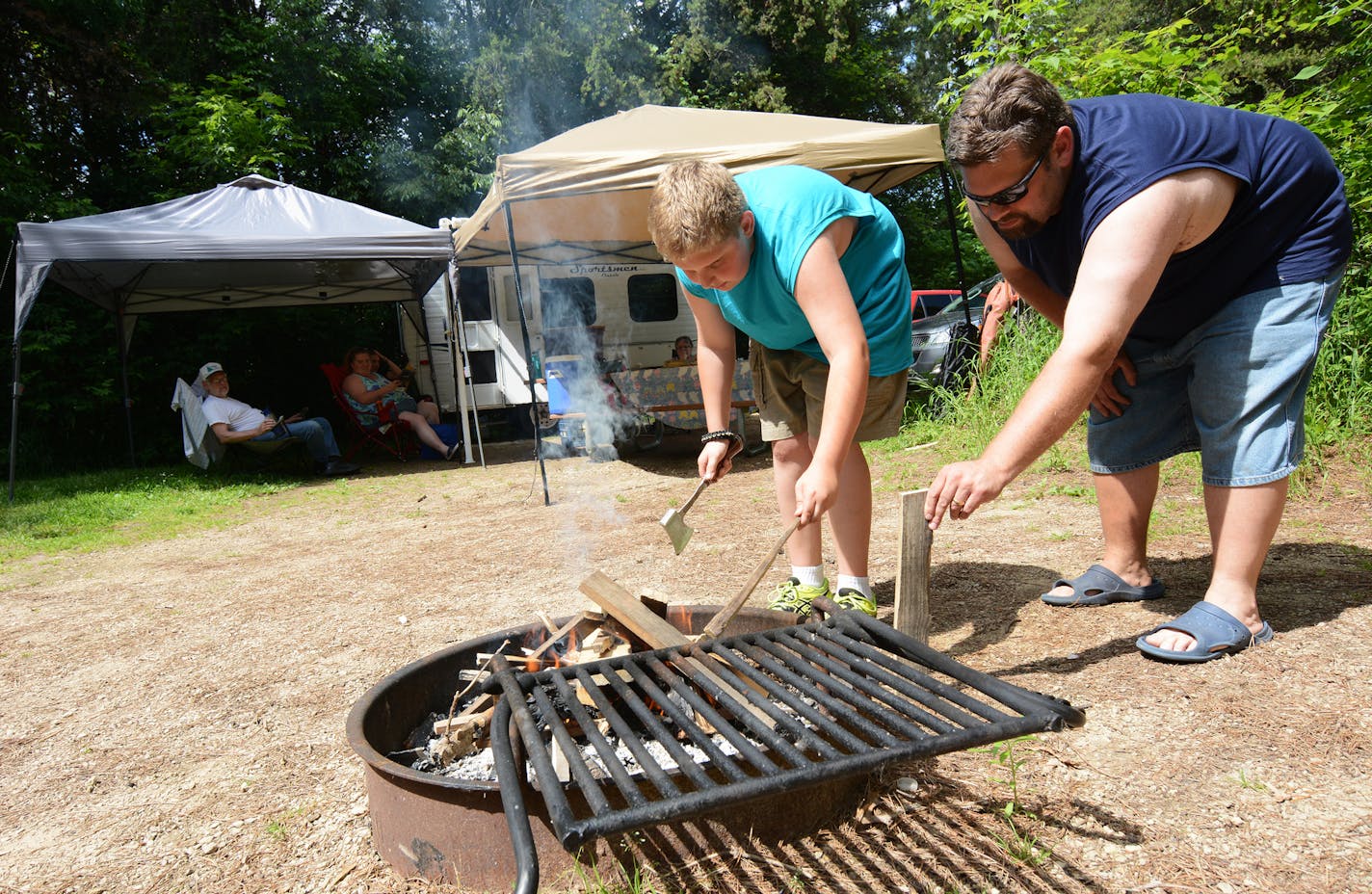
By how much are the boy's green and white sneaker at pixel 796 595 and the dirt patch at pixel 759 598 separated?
0.39m

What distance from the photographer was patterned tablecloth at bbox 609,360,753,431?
22.4 feet

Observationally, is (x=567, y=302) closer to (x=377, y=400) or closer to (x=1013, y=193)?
(x=377, y=400)

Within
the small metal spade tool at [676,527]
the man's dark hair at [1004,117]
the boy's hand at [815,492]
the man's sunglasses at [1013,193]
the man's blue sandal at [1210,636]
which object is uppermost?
the man's dark hair at [1004,117]

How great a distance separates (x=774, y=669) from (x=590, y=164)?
14.6 feet

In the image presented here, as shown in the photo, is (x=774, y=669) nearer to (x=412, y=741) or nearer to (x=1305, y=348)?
(x=412, y=741)

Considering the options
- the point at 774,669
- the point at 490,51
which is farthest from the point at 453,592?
the point at 490,51

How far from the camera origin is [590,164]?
545 cm

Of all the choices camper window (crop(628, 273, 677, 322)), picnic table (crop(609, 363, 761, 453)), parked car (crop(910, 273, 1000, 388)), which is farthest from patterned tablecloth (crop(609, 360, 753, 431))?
camper window (crop(628, 273, 677, 322))

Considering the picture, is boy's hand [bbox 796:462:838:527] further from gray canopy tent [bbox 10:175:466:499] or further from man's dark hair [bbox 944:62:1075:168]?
gray canopy tent [bbox 10:175:466:499]

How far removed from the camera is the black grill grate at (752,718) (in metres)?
1.20

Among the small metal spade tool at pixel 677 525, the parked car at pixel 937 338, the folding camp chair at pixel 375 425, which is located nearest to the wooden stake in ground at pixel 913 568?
the small metal spade tool at pixel 677 525

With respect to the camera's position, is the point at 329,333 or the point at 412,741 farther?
the point at 329,333

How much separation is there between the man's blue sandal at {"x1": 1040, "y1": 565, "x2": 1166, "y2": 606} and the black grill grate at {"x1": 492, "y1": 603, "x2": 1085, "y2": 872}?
1.07 metres

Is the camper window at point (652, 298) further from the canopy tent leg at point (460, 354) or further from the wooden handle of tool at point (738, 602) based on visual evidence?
the wooden handle of tool at point (738, 602)
